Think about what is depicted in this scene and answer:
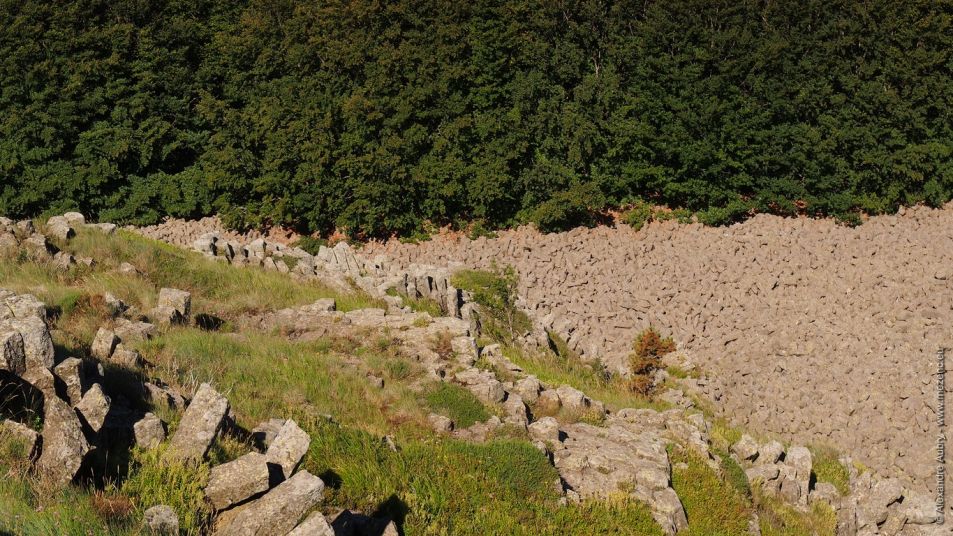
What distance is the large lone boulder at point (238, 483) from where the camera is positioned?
6.78m

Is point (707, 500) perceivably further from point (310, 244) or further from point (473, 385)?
point (310, 244)

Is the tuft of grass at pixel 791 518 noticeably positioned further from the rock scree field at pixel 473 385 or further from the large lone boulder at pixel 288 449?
the large lone boulder at pixel 288 449

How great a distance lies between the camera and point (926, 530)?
15.0 meters

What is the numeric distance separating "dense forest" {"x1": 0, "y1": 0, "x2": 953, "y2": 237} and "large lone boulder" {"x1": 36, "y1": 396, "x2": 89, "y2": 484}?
2518cm

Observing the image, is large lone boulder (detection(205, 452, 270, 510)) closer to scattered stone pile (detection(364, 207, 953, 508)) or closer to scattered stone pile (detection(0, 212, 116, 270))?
scattered stone pile (detection(0, 212, 116, 270))

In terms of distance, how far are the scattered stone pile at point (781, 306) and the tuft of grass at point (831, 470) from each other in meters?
2.41

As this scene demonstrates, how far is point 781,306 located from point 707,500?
50.1 feet

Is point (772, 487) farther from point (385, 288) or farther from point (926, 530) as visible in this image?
point (385, 288)

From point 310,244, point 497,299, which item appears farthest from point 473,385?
point 310,244

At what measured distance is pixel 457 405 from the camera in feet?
40.9

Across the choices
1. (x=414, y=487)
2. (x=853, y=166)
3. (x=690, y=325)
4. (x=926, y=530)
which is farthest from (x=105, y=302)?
(x=853, y=166)

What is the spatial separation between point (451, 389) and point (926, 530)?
981 centimetres

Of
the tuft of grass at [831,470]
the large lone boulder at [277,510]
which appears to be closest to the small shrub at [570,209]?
the tuft of grass at [831,470]

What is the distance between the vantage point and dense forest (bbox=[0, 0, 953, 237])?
30719 millimetres
